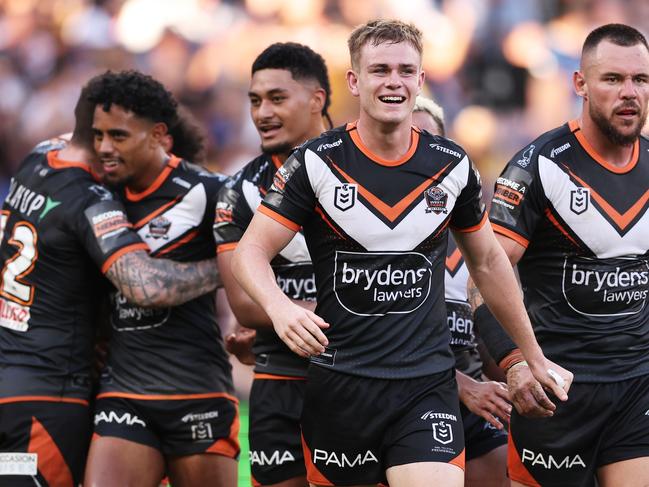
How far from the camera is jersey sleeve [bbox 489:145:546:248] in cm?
598

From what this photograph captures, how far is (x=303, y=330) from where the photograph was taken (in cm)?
482

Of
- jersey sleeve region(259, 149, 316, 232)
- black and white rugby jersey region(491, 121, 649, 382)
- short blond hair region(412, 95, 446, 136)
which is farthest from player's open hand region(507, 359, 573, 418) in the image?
short blond hair region(412, 95, 446, 136)

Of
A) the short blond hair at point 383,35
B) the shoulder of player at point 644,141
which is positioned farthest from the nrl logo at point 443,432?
the shoulder of player at point 644,141

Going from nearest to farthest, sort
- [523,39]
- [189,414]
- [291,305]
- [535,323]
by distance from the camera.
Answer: [291,305] < [535,323] < [189,414] < [523,39]

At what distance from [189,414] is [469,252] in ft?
6.55

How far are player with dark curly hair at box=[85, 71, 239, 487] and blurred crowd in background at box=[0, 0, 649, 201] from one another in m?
7.32

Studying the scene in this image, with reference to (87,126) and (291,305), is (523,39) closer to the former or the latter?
(87,126)

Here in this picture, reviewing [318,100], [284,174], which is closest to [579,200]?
[284,174]

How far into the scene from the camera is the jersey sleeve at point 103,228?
253 inches

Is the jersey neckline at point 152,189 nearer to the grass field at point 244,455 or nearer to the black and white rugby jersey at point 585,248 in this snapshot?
the black and white rugby jersey at point 585,248

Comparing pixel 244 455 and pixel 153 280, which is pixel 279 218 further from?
pixel 244 455

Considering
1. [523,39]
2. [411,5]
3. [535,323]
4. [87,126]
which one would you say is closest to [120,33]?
[411,5]

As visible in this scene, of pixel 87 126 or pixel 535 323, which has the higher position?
pixel 87 126

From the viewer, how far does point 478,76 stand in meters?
15.5
